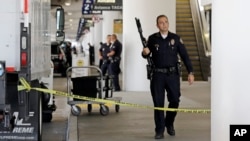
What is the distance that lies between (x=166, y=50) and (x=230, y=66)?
151 inches

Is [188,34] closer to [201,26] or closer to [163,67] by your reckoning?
[201,26]

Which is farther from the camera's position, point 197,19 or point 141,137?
point 197,19

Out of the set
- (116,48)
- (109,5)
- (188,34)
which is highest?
(109,5)

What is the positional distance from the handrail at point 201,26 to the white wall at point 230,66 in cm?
2060

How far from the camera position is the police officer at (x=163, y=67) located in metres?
9.77

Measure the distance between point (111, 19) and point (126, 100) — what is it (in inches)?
846

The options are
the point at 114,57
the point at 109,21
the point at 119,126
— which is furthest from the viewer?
the point at 109,21

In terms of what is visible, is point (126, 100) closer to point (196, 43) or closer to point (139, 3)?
point (139, 3)

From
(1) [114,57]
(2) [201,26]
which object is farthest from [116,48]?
(2) [201,26]

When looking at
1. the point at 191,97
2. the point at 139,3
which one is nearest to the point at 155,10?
the point at 139,3

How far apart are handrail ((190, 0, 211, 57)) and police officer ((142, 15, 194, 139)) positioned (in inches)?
672

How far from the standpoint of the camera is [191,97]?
60.7 feet

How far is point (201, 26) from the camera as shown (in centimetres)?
2895

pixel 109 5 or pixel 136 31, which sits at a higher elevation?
pixel 109 5
